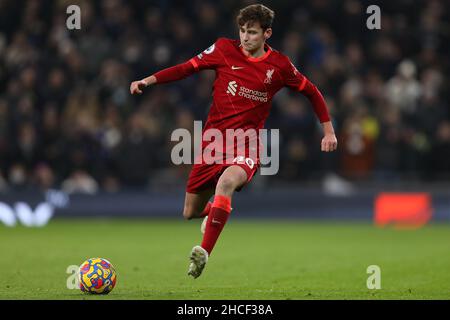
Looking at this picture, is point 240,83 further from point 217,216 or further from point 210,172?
point 217,216

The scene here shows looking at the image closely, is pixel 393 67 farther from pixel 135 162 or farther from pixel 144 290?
pixel 144 290

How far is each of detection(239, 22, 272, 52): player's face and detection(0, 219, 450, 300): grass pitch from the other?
86.5 inches

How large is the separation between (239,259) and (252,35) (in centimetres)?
392

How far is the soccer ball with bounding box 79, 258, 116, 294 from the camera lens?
841 cm

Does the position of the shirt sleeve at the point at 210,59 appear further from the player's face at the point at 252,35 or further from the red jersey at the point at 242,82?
the player's face at the point at 252,35

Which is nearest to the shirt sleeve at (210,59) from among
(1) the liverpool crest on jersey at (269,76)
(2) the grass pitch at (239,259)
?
(1) the liverpool crest on jersey at (269,76)

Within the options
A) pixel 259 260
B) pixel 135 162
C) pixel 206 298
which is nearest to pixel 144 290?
pixel 206 298

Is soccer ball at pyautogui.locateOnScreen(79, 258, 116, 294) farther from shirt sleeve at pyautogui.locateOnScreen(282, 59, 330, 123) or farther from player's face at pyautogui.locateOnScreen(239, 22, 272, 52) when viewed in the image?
shirt sleeve at pyautogui.locateOnScreen(282, 59, 330, 123)

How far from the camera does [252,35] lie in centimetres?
915

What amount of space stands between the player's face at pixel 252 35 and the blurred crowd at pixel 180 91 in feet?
29.9

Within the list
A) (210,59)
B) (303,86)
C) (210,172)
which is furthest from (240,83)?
(210,172)

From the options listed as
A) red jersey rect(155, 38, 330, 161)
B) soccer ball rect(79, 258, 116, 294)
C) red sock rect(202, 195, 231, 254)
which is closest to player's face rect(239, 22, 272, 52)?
red jersey rect(155, 38, 330, 161)
